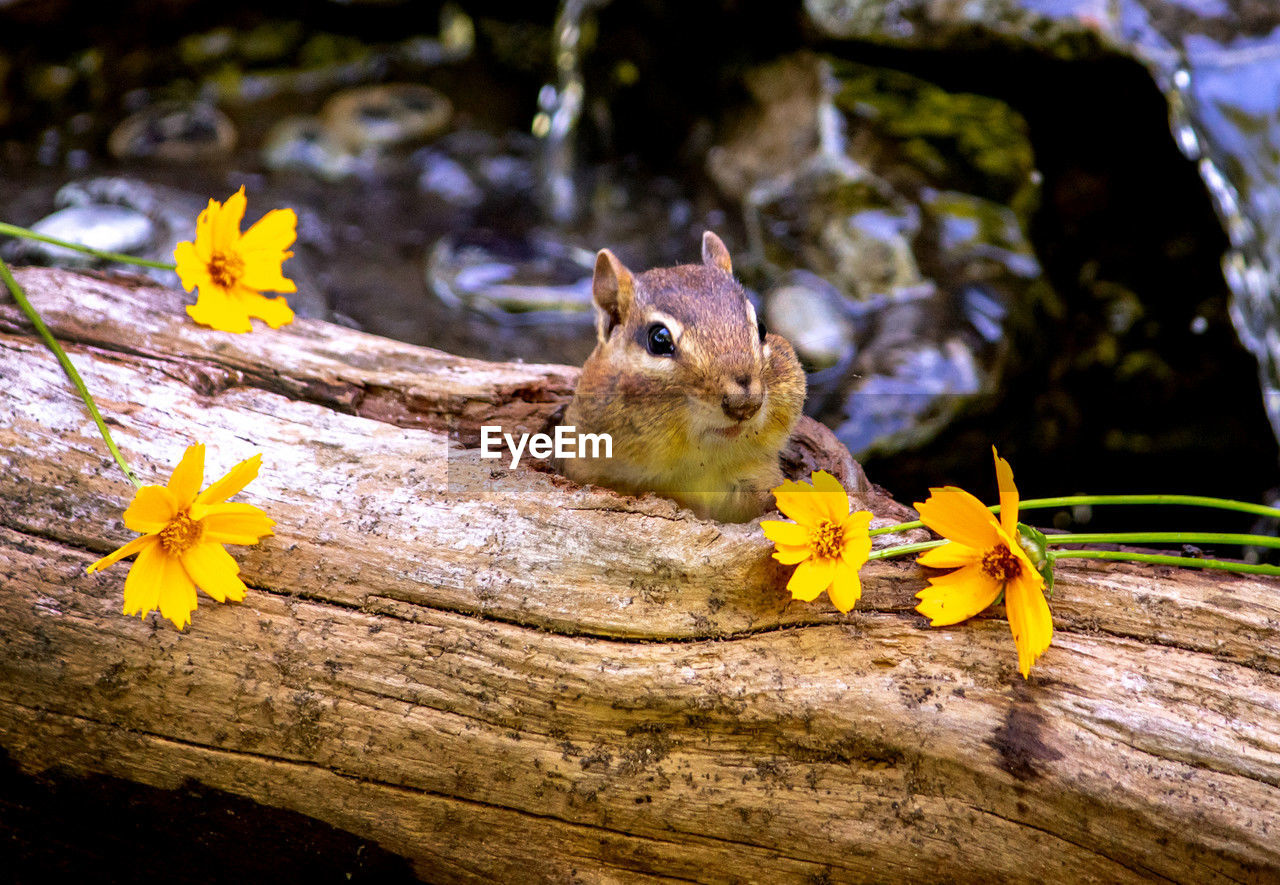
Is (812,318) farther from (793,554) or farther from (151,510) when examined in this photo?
(151,510)

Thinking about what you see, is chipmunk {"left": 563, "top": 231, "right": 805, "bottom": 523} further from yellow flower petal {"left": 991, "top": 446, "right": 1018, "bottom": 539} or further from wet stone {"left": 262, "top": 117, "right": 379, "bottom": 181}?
wet stone {"left": 262, "top": 117, "right": 379, "bottom": 181}

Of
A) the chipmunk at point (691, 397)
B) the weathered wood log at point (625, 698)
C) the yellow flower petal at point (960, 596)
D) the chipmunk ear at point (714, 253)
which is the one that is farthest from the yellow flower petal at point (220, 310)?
the yellow flower petal at point (960, 596)

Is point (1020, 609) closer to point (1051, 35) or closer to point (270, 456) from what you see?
point (270, 456)

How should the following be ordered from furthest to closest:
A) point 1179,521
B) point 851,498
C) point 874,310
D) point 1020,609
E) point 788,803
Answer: point 874,310, point 1179,521, point 851,498, point 788,803, point 1020,609

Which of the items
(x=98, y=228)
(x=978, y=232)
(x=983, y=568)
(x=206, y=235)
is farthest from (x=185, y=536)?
(x=978, y=232)

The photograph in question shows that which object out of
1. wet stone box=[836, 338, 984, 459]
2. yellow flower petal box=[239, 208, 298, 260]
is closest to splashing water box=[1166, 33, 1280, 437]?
wet stone box=[836, 338, 984, 459]

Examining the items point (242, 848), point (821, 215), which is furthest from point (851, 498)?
point (821, 215)
